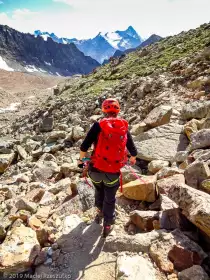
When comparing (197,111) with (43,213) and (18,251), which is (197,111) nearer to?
(43,213)

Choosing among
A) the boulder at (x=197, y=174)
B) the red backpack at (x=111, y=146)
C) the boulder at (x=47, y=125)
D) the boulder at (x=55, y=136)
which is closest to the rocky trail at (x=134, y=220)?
the boulder at (x=197, y=174)

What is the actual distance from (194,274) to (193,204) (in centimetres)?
108

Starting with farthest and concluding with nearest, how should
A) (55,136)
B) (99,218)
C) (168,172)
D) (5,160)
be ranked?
(55,136) < (5,160) < (168,172) < (99,218)

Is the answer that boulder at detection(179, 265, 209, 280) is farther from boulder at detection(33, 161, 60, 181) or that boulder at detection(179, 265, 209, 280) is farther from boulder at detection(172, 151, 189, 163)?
boulder at detection(33, 161, 60, 181)

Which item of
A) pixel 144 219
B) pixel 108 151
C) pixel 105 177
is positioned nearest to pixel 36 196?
pixel 105 177

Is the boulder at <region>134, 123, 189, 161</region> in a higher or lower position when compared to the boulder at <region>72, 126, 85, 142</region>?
higher

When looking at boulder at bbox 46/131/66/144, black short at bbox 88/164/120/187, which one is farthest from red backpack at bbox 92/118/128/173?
boulder at bbox 46/131/66/144

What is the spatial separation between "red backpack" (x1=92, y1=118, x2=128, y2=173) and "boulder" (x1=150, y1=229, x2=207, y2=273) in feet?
4.92

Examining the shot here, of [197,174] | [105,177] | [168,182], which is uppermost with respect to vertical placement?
[105,177]

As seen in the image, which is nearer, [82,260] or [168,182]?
[82,260]

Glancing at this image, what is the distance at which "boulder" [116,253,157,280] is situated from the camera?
174 inches

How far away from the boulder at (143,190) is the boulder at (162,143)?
1906mm

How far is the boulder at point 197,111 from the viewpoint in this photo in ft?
31.2

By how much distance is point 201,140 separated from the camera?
→ 23.6 ft
